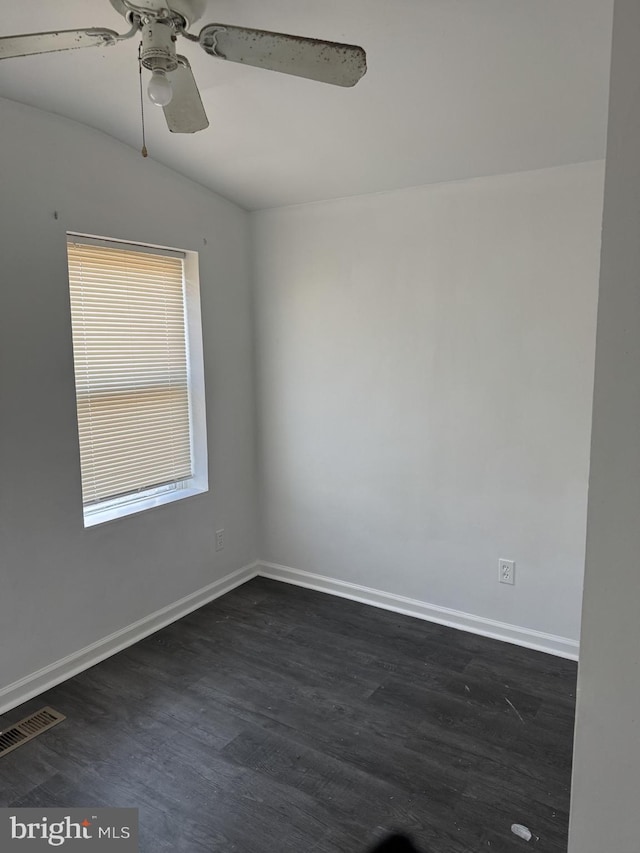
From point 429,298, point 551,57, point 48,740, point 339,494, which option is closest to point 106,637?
point 48,740

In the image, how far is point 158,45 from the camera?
142 centimetres

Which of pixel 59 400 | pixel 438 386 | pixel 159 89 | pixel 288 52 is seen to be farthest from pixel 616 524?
pixel 59 400

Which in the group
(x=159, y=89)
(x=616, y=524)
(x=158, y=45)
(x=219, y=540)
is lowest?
(x=219, y=540)

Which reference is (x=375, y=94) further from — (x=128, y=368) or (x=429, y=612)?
(x=429, y=612)

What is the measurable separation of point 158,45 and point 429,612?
275 cm

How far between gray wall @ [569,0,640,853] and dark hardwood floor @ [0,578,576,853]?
90 centimetres

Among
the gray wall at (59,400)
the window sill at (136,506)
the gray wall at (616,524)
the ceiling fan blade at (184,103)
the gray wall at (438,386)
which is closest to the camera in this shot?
the gray wall at (616,524)

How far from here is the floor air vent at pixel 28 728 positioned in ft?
6.85

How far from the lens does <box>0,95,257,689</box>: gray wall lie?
2.24m

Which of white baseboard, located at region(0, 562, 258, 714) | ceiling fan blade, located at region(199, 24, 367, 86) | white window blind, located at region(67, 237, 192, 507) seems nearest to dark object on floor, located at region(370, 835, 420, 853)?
white baseboard, located at region(0, 562, 258, 714)

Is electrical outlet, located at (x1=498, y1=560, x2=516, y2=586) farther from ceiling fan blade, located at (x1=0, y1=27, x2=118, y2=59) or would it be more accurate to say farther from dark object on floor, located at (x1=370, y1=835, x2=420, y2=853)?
ceiling fan blade, located at (x1=0, y1=27, x2=118, y2=59)

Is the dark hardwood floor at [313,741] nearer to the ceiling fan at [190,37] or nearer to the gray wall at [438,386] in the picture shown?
the gray wall at [438,386]

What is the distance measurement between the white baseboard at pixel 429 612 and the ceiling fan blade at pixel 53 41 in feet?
9.12

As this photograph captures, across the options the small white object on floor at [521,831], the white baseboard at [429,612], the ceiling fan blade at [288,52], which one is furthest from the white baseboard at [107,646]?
the ceiling fan blade at [288,52]
